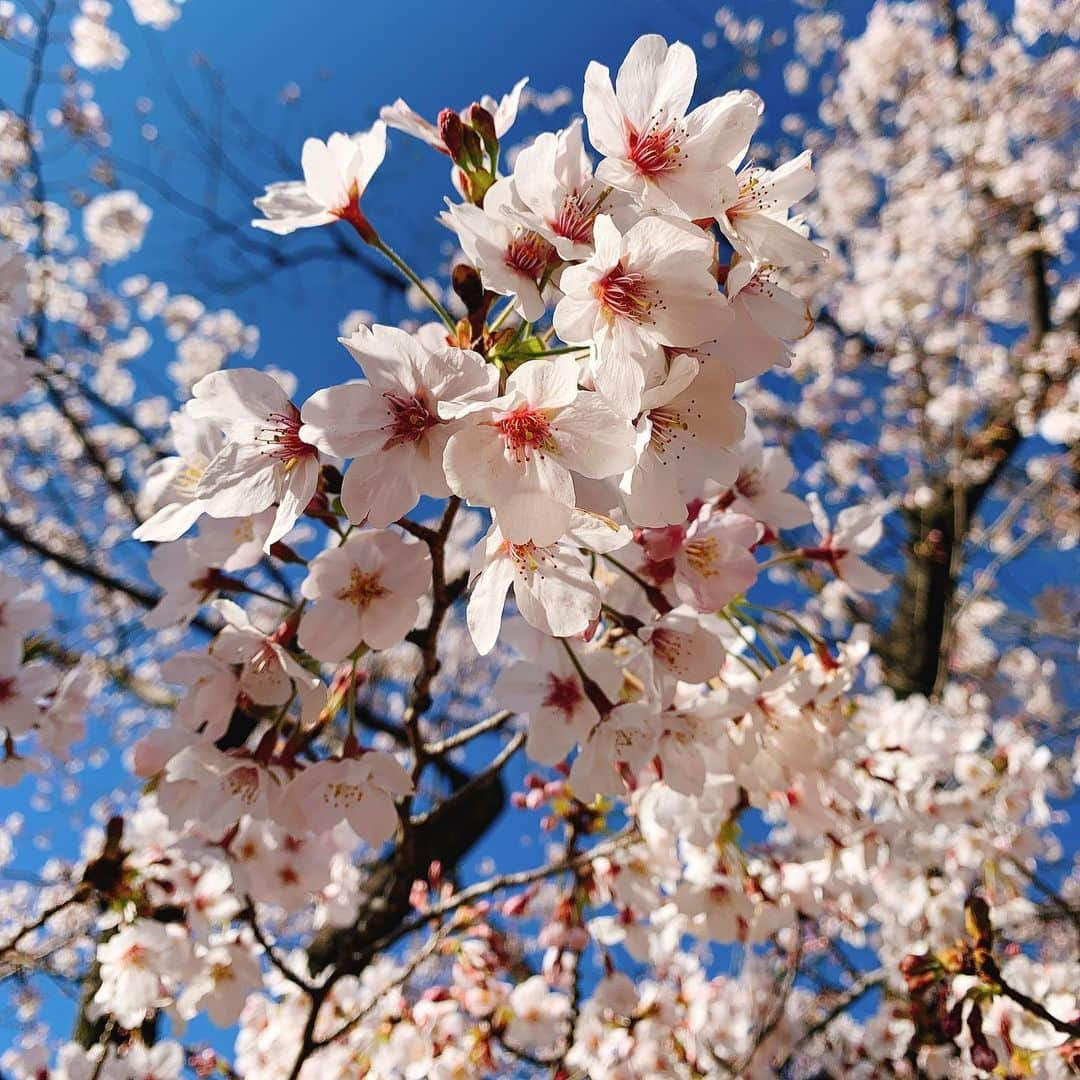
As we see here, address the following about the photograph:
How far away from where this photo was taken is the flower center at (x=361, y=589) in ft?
3.44

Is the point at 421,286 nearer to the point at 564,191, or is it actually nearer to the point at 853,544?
the point at 564,191

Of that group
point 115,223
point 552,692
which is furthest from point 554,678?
point 115,223

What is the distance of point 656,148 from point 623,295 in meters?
0.24

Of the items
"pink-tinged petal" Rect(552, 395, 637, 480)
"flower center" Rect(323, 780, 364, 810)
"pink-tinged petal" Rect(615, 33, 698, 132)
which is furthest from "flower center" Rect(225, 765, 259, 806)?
"pink-tinged petal" Rect(615, 33, 698, 132)

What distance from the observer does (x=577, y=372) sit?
806mm

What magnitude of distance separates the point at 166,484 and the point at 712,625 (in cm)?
88

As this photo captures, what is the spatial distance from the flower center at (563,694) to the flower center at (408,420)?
1.59ft

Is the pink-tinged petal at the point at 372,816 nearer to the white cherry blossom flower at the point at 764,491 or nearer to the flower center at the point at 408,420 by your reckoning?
the flower center at the point at 408,420

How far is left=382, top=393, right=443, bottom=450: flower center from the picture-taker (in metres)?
0.88

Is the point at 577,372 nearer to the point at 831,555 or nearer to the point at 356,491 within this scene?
the point at 356,491

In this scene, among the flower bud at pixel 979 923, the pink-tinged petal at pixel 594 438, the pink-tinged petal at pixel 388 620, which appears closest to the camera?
the pink-tinged petal at pixel 594 438

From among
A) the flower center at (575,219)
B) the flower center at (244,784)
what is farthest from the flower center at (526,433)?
the flower center at (244,784)

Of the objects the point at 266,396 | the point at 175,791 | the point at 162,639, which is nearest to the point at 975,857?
A: the point at 175,791

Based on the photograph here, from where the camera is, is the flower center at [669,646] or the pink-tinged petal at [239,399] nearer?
the pink-tinged petal at [239,399]
